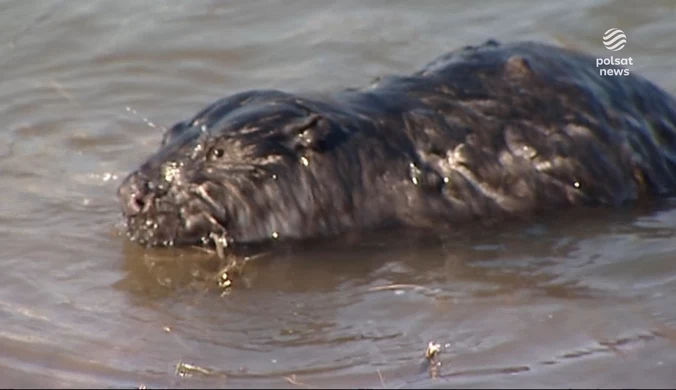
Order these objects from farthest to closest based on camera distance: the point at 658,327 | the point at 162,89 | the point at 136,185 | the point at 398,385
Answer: the point at 162,89, the point at 136,185, the point at 658,327, the point at 398,385

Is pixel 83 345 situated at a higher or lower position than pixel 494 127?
lower

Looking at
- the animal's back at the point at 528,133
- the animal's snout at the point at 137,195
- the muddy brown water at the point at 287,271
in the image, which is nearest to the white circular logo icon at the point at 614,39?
the muddy brown water at the point at 287,271

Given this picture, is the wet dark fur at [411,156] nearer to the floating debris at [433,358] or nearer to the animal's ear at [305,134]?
the animal's ear at [305,134]

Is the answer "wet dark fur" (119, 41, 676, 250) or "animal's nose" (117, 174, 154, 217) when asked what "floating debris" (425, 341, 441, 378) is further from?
"animal's nose" (117, 174, 154, 217)

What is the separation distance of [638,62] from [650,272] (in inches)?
141

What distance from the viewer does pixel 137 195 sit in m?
6.59

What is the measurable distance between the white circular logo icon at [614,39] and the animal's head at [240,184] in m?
3.66

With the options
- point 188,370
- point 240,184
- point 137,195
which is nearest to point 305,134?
point 240,184

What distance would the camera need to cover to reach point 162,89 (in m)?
9.32

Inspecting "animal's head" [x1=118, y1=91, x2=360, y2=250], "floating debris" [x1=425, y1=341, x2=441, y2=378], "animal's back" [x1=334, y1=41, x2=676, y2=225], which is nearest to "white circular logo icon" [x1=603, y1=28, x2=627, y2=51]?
"animal's back" [x1=334, y1=41, x2=676, y2=225]

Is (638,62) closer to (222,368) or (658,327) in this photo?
(658,327)

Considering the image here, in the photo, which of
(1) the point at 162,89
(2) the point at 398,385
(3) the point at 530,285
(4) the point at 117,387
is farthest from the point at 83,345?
(1) the point at 162,89

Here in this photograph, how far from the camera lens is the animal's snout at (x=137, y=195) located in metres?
6.60

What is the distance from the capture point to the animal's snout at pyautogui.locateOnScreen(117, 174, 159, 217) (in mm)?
6598
